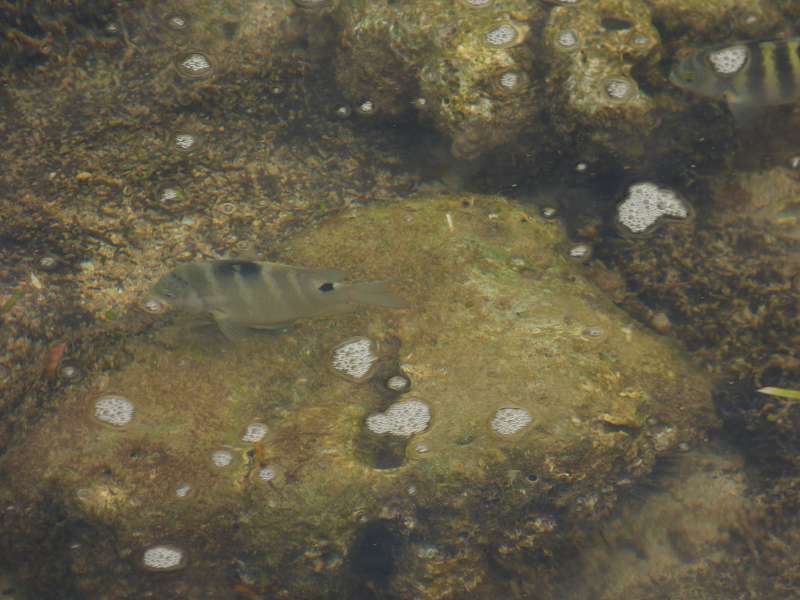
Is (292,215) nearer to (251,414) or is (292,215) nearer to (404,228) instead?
(404,228)

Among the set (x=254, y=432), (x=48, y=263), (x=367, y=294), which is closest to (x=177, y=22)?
(x=48, y=263)

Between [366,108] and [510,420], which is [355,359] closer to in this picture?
[510,420]

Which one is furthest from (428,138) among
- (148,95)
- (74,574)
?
(74,574)

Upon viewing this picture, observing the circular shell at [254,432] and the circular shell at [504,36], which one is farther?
the circular shell at [504,36]

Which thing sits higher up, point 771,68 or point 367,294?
point 771,68

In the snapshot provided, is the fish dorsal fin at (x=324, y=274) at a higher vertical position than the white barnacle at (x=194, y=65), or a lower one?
lower

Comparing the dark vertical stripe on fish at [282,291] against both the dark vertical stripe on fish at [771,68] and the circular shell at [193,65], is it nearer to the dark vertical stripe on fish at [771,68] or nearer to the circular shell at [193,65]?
the circular shell at [193,65]

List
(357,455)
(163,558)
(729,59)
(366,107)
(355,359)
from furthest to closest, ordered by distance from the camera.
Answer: (366,107) < (729,59) < (355,359) < (357,455) < (163,558)

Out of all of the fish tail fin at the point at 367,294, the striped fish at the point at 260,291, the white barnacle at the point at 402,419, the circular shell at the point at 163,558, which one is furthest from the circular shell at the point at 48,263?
the white barnacle at the point at 402,419
